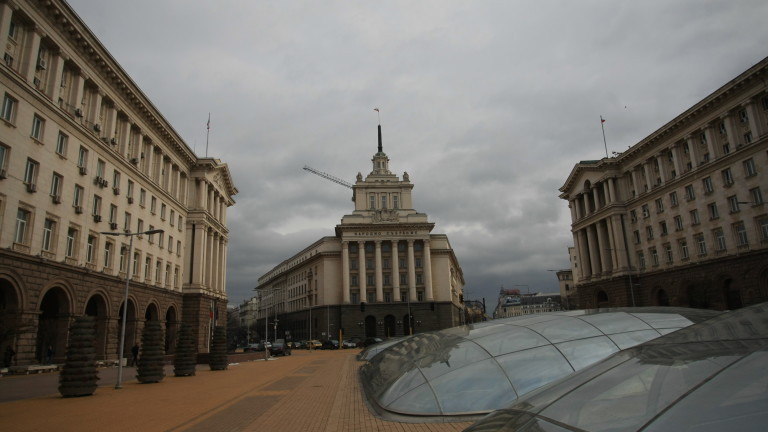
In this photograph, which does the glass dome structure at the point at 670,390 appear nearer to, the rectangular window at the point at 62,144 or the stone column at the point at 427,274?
the rectangular window at the point at 62,144

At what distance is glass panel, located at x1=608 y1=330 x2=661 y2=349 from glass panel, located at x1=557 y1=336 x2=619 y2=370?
235 mm

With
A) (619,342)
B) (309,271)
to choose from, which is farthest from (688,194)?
(309,271)

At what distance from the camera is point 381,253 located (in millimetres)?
94062

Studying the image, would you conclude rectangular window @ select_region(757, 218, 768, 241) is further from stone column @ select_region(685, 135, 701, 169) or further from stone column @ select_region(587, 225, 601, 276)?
stone column @ select_region(587, 225, 601, 276)

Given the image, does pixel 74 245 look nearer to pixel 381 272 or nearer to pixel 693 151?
pixel 693 151

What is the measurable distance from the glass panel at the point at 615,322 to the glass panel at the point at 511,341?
2182 mm

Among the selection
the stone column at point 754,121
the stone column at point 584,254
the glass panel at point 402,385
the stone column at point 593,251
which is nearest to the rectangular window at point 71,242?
the glass panel at point 402,385

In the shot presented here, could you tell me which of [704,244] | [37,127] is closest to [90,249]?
[37,127]

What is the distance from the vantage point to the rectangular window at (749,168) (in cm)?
4638

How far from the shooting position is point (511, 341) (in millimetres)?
14469

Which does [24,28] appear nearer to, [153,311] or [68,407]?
[68,407]

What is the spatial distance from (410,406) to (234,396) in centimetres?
926

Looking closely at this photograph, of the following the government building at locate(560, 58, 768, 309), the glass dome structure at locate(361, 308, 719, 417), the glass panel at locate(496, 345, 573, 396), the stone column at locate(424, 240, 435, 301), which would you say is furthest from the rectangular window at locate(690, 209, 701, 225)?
the glass panel at locate(496, 345, 573, 396)

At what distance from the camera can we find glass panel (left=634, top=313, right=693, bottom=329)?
1528 cm
